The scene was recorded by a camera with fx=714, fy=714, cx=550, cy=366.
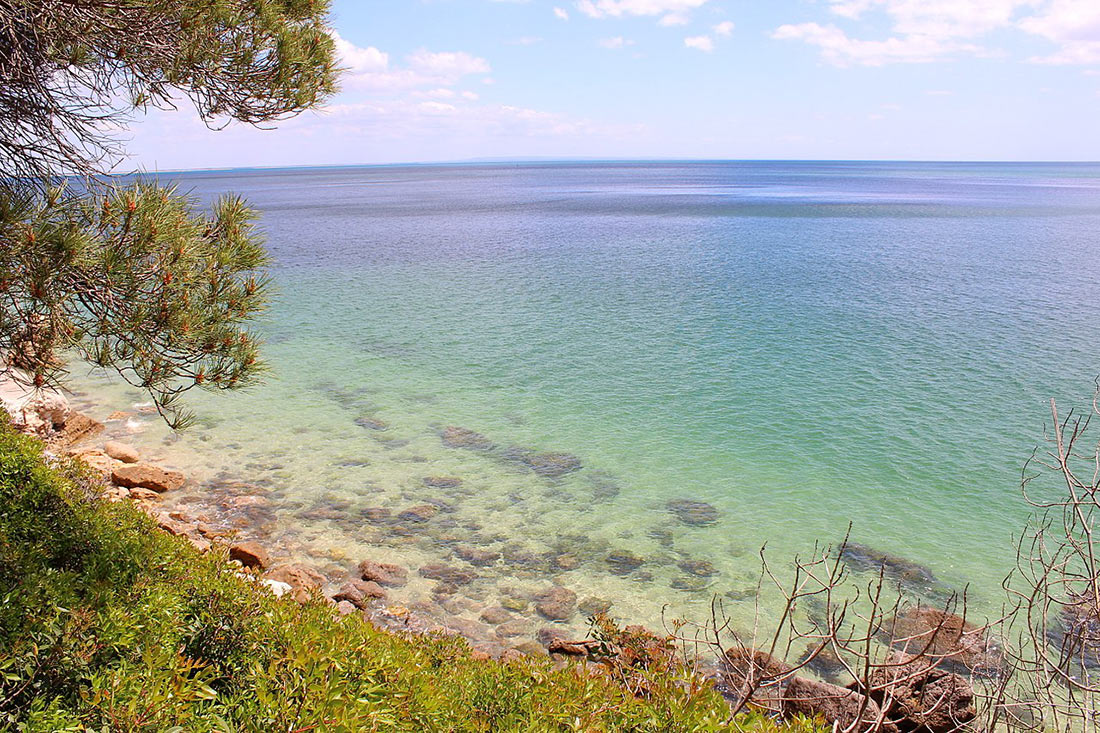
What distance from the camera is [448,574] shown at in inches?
454

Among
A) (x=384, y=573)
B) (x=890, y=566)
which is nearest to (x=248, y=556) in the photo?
(x=384, y=573)

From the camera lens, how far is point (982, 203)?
82.6m

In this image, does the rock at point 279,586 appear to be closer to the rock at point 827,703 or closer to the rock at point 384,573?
the rock at point 384,573

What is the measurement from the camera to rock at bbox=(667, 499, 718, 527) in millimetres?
13266

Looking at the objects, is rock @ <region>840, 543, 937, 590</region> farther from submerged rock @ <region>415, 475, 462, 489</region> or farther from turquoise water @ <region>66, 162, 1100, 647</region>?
submerged rock @ <region>415, 475, 462, 489</region>

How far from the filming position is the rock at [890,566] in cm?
1132

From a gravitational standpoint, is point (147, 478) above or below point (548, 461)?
above

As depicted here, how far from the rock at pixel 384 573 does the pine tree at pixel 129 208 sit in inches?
216

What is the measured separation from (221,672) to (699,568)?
27.5 ft

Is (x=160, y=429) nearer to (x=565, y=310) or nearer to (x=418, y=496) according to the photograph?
(x=418, y=496)

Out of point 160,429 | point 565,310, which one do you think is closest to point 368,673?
point 160,429

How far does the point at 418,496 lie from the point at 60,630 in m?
9.64

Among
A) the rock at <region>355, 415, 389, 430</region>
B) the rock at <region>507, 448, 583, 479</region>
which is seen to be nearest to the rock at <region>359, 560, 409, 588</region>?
the rock at <region>507, 448, 583, 479</region>

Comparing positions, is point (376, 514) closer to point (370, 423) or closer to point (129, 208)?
point (370, 423)
